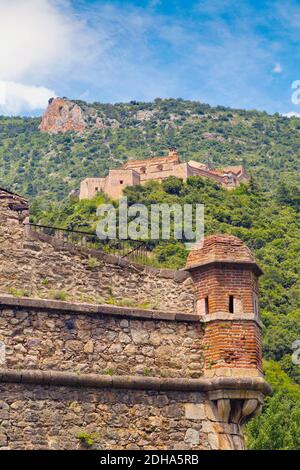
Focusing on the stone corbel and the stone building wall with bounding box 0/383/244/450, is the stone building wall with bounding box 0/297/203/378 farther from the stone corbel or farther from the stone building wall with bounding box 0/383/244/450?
the stone corbel

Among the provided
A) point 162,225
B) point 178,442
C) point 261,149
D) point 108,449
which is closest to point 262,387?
point 178,442

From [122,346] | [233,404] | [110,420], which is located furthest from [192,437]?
[122,346]

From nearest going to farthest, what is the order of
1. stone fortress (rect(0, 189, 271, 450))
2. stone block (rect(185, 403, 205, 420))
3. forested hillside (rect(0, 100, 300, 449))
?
1. stone fortress (rect(0, 189, 271, 450))
2. stone block (rect(185, 403, 205, 420))
3. forested hillside (rect(0, 100, 300, 449))

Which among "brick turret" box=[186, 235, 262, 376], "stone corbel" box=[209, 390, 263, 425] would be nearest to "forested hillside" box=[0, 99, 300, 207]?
"brick turret" box=[186, 235, 262, 376]

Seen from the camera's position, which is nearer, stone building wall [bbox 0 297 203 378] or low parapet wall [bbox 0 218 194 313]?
stone building wall [bbox 0 297 203 378]

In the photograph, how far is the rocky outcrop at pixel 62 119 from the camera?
165 m

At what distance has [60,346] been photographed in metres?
12.4

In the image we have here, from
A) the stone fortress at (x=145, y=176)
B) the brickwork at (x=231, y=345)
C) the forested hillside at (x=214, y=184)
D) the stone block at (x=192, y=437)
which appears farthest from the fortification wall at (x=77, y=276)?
the stone fortress at (x=145, y=176)

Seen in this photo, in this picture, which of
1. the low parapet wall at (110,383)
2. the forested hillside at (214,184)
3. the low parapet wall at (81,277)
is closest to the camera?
the low parapet wall at (110,383)

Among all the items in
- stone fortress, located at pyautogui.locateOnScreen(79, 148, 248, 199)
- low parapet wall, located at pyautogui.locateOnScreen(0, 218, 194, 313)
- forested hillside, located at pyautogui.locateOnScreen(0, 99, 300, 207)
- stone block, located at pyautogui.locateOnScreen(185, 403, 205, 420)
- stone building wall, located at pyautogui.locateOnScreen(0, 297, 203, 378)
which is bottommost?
stone block, located at pyautogui.locateOnScreen(185, 403, 205, 420)

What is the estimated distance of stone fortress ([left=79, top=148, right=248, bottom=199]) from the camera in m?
108

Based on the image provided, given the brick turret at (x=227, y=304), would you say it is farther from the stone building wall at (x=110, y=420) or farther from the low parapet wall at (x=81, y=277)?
the stone building wall at (x=110, y=420)

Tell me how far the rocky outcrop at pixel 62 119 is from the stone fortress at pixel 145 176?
46.4m

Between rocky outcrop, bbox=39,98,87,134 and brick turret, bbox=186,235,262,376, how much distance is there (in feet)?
498
